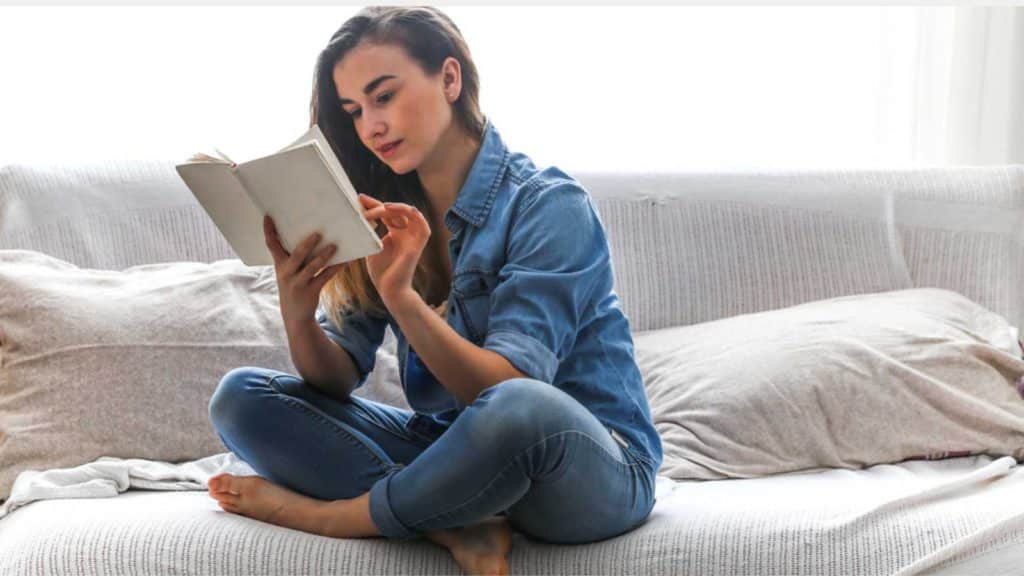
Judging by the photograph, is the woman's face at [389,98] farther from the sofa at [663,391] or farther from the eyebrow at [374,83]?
the sofa at [663,391]

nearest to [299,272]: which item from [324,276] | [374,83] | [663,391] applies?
[324,276]

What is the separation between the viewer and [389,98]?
1.59 metres

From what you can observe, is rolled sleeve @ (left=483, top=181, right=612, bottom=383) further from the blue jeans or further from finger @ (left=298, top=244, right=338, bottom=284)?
finger @ (left=298, top=244, right=338, bottom=284)

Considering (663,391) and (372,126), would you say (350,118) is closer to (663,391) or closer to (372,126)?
(372,126)

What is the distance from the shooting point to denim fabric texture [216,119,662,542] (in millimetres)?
1396

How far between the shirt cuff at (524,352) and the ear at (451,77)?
0.33m

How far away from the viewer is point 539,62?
2.64m

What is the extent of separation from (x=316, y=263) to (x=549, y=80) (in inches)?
49.3

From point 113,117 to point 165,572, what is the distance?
131 centimetres

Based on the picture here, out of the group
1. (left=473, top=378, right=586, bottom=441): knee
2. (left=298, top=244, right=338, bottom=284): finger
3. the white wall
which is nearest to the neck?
(left=298, top=244, right=338, bottom=284): finger

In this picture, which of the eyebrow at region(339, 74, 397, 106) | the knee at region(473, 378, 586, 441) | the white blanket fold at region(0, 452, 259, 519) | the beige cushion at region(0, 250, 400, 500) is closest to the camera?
the knee at region(473, 378, 586, 441)

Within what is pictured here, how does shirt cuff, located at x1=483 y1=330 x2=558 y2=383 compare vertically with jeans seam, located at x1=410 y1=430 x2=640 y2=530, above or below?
above

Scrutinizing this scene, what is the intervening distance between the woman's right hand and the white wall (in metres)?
0.98

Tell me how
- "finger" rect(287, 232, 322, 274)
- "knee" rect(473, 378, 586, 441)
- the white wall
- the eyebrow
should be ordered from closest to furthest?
"knee" rect(473, 378, 586, 441)
"finger" rect(287, 232, 322, 274)
the eyebrow
the white wall
